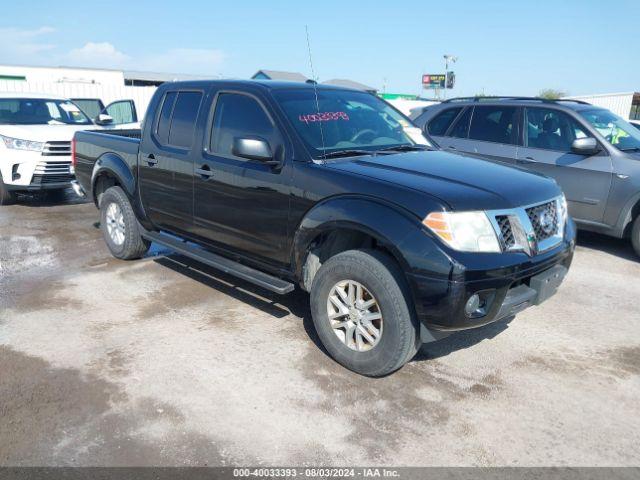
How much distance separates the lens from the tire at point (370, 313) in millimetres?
3217

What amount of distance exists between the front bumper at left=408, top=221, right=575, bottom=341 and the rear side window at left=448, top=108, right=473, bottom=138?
4.33m

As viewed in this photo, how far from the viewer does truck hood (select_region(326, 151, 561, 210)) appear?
3203mm

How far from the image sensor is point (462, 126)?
741 cm

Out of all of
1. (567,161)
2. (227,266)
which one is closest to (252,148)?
(227,266)

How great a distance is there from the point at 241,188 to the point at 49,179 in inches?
237

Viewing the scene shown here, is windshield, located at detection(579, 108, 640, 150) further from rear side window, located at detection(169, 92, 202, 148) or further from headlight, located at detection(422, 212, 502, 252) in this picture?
rear side window, located at detection(169, 92, 202, 148)

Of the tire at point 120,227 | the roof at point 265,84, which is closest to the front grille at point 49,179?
the tire at point 120,227

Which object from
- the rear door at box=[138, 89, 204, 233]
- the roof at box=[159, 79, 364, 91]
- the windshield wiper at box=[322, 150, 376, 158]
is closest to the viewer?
the windshield wiper at box=[322, 150, 376, 158]

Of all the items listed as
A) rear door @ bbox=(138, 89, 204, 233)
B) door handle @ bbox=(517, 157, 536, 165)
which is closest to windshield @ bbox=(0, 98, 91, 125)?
rear door @ bbox=(138, 89, 204, 233)

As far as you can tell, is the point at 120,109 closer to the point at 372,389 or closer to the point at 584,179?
the point at 584,179

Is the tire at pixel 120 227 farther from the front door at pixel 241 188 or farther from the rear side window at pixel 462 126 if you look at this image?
the rear side window at pixel 462 126

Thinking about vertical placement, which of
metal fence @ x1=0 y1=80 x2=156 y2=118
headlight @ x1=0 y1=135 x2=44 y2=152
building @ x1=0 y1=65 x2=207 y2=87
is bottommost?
headlight @ x1=0 y1=135 x2=44 y2=152

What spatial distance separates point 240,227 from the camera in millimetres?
4246

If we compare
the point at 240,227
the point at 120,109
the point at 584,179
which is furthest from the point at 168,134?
the point at 120,109
